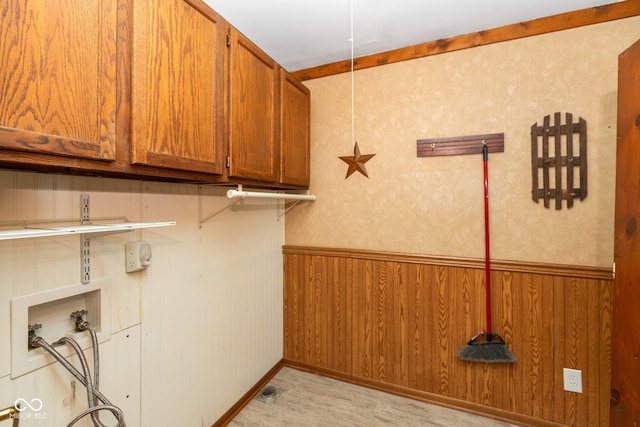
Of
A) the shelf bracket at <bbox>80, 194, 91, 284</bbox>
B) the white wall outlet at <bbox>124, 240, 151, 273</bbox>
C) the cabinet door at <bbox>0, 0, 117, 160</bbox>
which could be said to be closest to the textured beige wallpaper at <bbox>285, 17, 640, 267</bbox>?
the white wall outlet at <bbox>124, 240, 151, 273</bbox>

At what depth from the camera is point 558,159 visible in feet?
5.98

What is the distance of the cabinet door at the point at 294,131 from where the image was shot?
202 cm

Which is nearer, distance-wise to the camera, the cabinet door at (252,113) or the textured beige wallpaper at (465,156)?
the cabinet door at (252,113)

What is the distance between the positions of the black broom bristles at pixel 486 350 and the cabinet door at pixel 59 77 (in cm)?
228

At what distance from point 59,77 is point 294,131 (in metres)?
1.48

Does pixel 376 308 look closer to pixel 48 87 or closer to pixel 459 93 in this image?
pixel 459 93

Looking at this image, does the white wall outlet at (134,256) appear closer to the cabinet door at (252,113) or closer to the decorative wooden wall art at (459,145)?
the cabinet door at (252,113)

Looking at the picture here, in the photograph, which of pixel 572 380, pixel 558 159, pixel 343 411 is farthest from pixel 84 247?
pixel 572 380

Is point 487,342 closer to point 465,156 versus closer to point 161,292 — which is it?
point 465,156

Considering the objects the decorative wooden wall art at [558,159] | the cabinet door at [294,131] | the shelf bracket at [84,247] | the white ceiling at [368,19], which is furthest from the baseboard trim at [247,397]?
the white ceiling at [368,19]

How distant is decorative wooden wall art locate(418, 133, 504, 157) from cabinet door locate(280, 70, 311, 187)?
A: 35.2 inches

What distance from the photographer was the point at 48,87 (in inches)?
31.9

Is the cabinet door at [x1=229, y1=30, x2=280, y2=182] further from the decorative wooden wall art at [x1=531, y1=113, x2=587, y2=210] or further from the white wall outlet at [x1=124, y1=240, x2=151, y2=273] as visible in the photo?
the decorative wooden wall art at [x1=531, y1=113, x2=587, y2=210]

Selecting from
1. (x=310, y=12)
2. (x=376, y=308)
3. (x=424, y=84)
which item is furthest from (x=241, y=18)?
(x=376, y=308)
